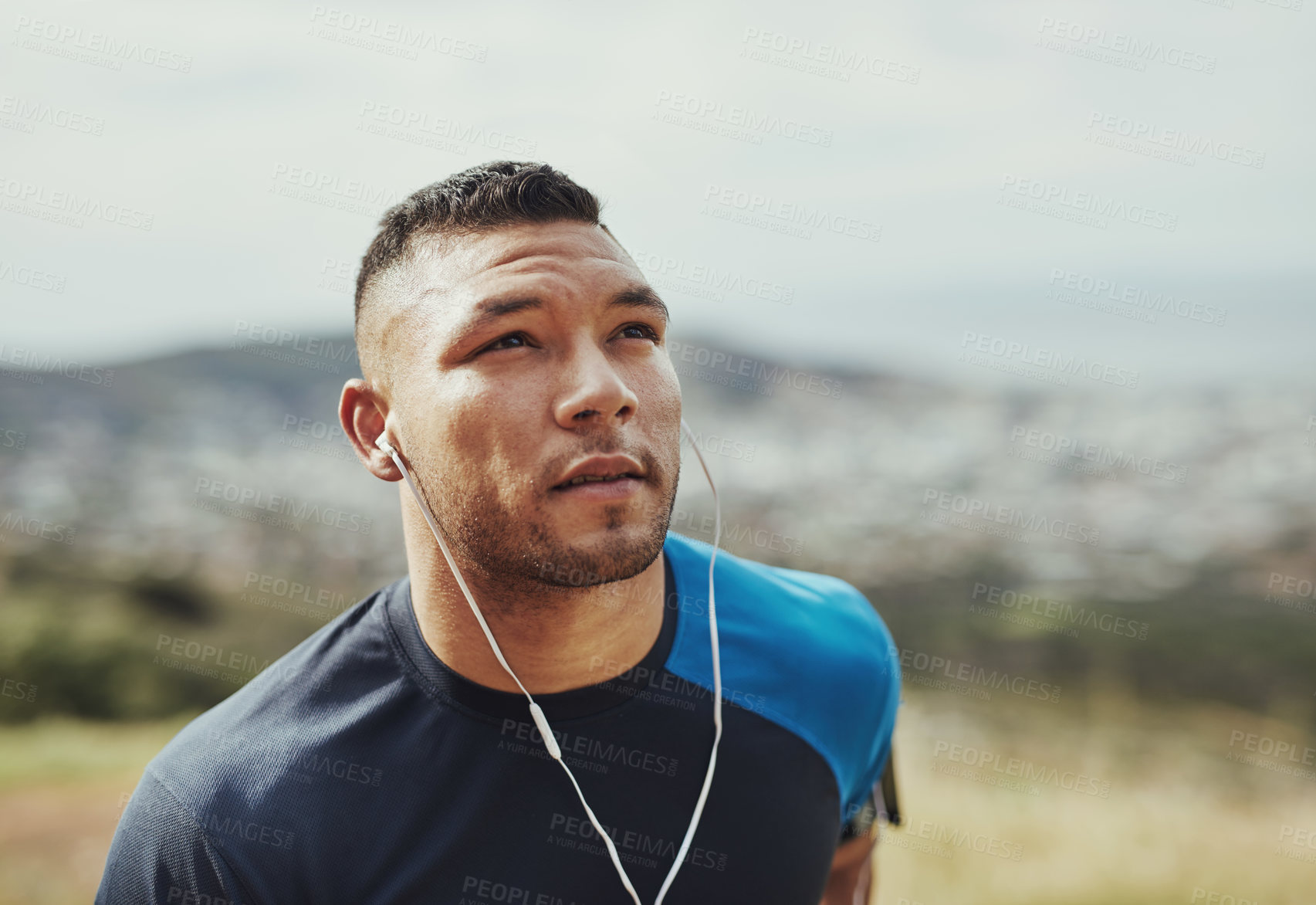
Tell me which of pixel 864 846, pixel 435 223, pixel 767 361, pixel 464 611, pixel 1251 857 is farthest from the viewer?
pixel 767 361

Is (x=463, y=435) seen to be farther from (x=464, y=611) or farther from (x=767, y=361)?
(x=767, y=361)

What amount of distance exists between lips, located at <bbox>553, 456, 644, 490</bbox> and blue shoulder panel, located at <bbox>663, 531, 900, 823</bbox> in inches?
25.9

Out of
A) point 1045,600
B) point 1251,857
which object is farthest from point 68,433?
point 1251,857

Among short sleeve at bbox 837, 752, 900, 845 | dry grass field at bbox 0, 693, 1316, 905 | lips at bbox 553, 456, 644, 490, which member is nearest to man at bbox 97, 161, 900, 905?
lips at bbox 553, 456, 644, 490

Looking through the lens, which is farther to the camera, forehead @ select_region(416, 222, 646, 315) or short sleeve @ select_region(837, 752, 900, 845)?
short sleeve @ select_region(837, 752, 900, 845)

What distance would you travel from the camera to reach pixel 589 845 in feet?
6.71

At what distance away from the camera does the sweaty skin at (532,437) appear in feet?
6.19

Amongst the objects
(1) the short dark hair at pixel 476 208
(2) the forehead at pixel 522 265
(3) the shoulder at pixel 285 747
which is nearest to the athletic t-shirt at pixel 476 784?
(3) the shoulder at pixel 285 747

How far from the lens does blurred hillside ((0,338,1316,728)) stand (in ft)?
25.3

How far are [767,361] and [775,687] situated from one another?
1020 cm

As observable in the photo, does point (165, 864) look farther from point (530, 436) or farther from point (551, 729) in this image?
point (530, 436)

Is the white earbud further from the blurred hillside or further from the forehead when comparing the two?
the blurred hillside

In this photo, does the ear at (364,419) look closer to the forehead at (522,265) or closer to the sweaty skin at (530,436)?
the sweaty skin at (530,436)

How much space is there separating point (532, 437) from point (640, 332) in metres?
0.48
